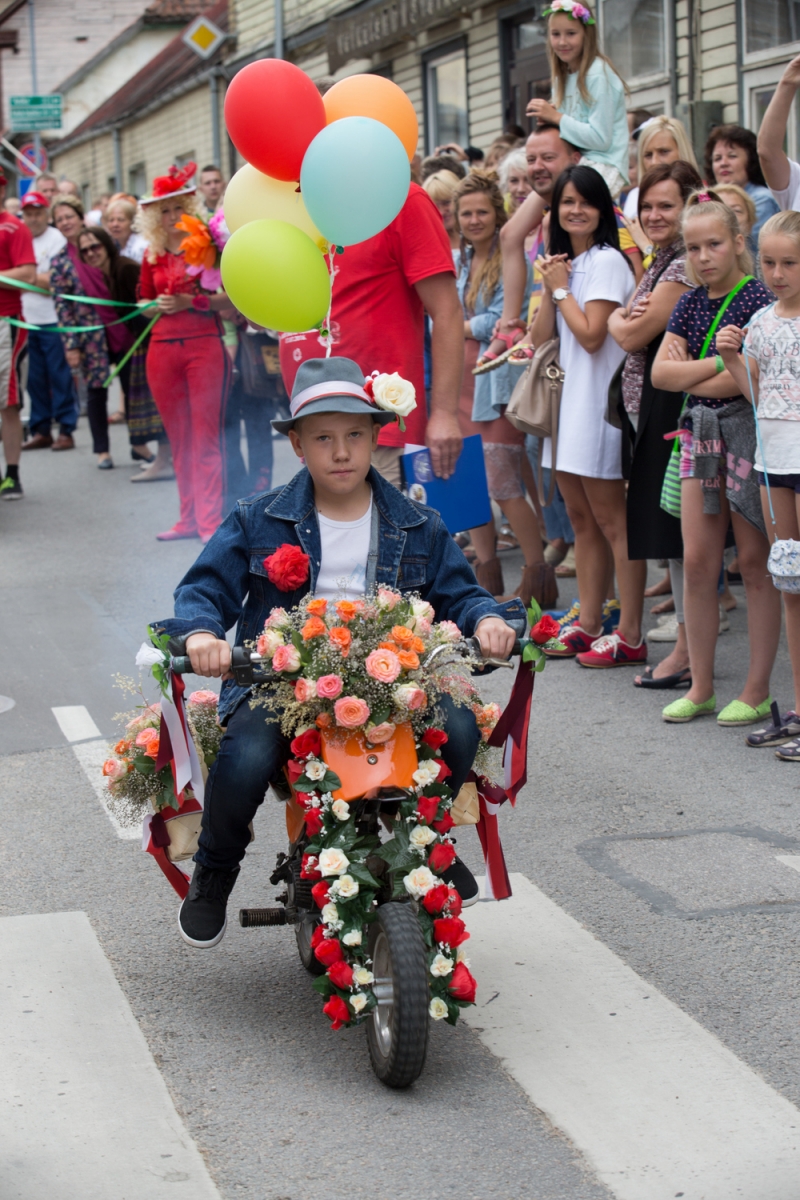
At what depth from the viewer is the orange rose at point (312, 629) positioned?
333 centimetres

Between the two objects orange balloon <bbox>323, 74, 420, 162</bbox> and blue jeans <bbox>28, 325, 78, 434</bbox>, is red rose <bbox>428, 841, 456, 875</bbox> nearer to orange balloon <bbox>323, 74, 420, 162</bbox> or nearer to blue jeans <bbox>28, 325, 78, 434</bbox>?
orange balloon <bbox>323, 74, 420, 162</bbox>

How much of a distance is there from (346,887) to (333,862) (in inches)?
2.4

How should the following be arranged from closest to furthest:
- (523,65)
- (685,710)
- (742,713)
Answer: (742,713), (685,710), (523,65)

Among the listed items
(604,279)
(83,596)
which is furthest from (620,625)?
(83,596)

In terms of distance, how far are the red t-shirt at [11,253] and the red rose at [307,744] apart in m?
8.77

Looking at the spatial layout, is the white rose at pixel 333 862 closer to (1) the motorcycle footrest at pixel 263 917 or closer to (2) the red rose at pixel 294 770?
(2) the red rose at pixel 294 770

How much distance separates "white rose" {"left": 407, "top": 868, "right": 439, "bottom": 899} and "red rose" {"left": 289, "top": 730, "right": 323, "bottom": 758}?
34 cm

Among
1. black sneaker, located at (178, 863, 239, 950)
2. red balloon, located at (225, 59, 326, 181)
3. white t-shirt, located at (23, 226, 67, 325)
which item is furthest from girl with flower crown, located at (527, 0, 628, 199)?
white t-shirt, located at (23, 226, 67, 325)

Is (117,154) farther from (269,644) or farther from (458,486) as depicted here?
(269,644)

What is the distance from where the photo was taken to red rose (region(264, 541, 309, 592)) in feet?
11.9

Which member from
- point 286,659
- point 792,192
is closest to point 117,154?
point 792,192

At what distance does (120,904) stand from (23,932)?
13.1 inches

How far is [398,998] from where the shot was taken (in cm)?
311

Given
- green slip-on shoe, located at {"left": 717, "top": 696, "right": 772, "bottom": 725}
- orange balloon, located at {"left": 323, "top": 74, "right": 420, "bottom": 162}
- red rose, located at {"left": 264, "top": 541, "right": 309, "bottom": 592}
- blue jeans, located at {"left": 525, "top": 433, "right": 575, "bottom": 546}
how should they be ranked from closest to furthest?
red rose, located at {"left": 264, "top": 541, "right": 309, "bottom": 592}
orange balloon, located at {"left": 323, "top": 74, "right": 420, "bottom": 162}
green slip-on shoe, located at {"left": 717, "top": 696, "right": 772, "bottom": 725}
blue jeans, located at {"left": 525, "top": 433, "right": 575, "bottom": 546}
